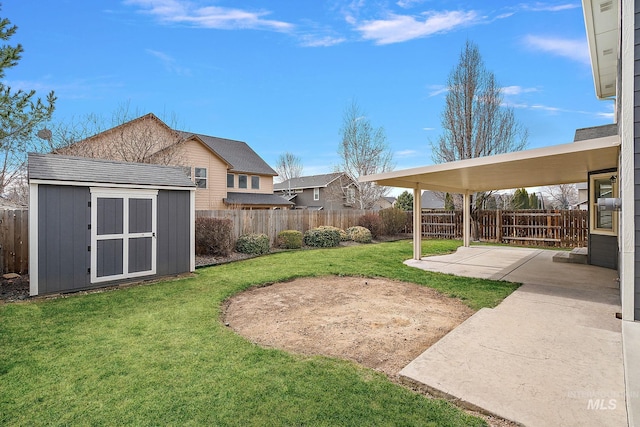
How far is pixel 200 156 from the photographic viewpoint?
19688 millimetres

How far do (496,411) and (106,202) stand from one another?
24.6 feet

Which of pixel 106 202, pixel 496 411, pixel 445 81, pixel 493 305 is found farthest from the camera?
pixel 445 81

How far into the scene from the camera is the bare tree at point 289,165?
4147cm

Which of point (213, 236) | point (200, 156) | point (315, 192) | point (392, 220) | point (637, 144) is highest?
point (200, 156)

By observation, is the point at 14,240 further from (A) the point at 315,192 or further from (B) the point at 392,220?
(A) the point at 315,192

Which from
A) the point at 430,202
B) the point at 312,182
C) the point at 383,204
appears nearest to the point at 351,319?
the point at 312,182

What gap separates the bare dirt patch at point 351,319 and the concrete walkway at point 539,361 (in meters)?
0.38

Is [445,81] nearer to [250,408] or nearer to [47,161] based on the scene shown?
[47,161]

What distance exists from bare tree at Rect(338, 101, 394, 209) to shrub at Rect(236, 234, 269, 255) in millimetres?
11791

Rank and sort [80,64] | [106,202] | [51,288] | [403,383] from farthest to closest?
[80,64], [106,202], [51,288], [403,383]

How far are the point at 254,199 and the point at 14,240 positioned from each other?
15.6 meters

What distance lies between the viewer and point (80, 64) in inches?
464

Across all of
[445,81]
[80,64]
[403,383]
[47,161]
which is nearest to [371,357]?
[403,383]

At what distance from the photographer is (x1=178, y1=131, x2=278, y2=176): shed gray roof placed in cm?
2345
